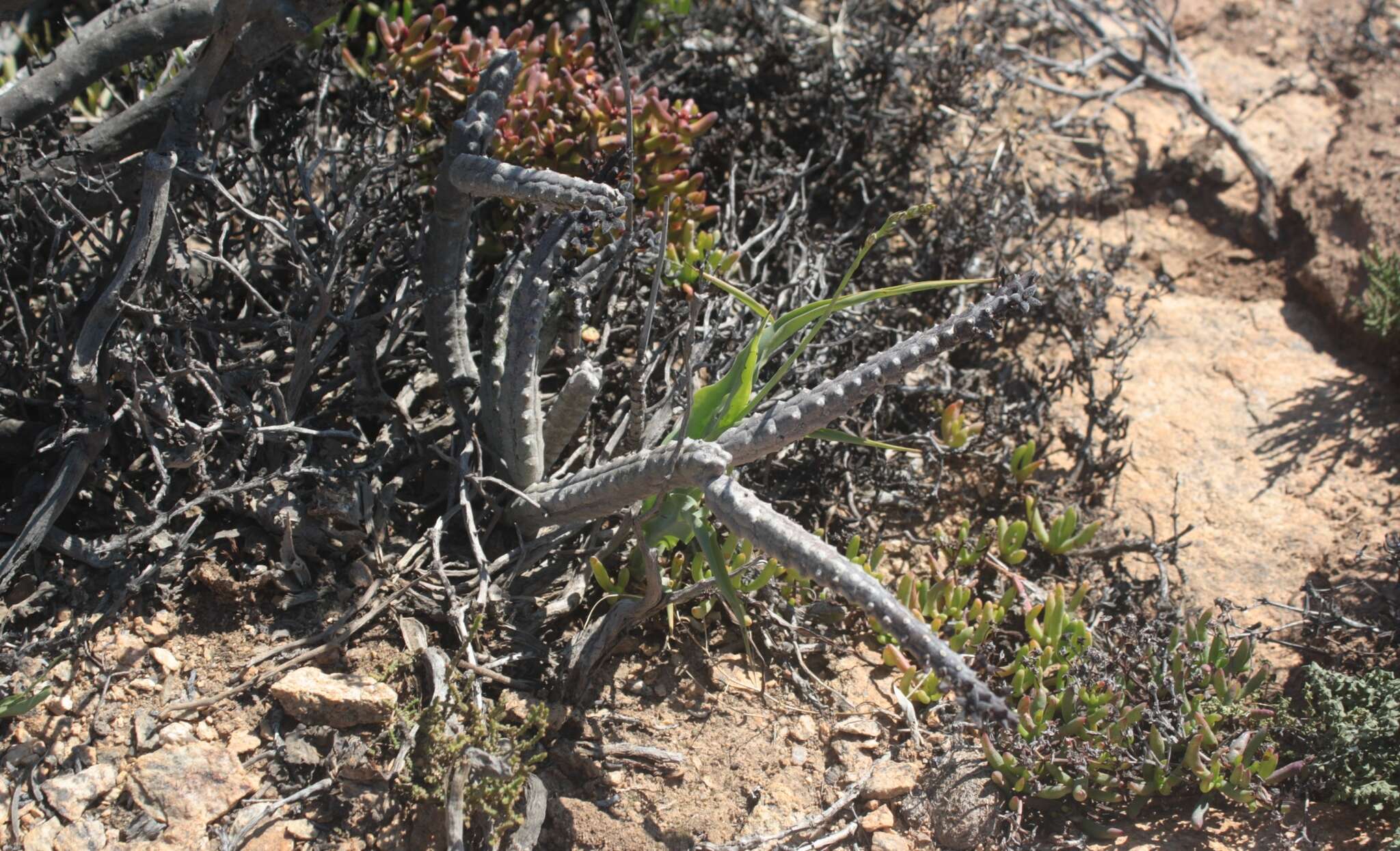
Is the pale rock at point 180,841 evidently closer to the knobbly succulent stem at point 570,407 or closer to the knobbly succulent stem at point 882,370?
the knobbly succulent stem at point 570,407

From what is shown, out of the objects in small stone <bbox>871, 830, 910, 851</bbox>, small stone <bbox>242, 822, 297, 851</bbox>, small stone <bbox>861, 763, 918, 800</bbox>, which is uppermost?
small stone <bbox>861, 763, 918, 800</bbox>

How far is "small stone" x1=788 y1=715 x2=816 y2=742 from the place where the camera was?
2.87 metres

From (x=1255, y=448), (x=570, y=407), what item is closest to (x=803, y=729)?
(x=570, y=407)

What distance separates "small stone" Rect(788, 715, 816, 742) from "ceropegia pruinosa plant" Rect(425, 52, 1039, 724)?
2.08 ft

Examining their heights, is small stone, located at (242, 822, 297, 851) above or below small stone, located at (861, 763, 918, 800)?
below

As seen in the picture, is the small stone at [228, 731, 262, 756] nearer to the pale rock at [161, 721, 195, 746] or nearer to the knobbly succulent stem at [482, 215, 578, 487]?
the pale rock at [161, 721, 195, 746]

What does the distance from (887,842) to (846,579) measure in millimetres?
1069

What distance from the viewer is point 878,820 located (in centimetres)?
273

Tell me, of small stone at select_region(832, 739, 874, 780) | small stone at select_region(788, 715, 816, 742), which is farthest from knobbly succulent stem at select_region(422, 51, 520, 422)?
small stone at select_region(832, 739, 874, 780)

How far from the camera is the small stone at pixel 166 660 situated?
263cm

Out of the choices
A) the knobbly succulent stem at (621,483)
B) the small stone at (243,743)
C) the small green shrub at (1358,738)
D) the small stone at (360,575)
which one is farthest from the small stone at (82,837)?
the small green shrub at (1358,738)

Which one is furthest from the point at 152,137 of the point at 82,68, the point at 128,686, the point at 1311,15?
the point at 1311,15

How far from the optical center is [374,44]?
391 centimetres

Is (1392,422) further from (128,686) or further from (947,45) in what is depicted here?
(128,686)
